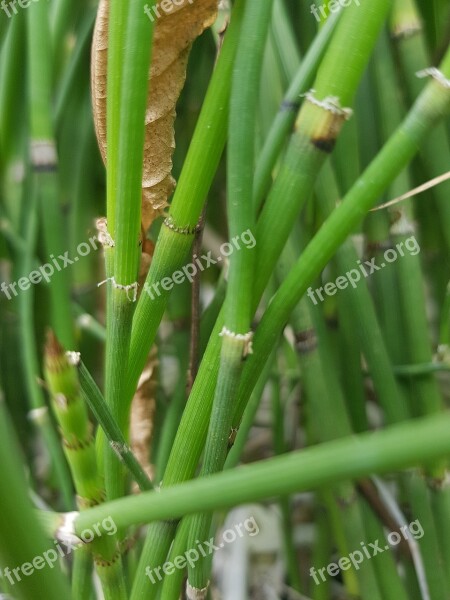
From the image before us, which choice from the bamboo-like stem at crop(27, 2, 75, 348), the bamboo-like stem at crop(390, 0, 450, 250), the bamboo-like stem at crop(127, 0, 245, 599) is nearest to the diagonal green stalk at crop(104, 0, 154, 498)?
the bamboo-like stem at crop(127, 0, 245, 599)

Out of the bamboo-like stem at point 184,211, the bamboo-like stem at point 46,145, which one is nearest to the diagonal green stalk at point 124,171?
the bamboo-like stem at point 184,211

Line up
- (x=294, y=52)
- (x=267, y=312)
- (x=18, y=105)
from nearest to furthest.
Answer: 1. (x=267, y=312)
2. (x=294, y=52)
3. (x=18, y=105)

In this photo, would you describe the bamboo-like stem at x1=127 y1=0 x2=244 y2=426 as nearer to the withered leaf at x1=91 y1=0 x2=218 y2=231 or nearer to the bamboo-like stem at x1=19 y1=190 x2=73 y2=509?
the withered leaf at x1=91 y1=0 x2=218 y2=231

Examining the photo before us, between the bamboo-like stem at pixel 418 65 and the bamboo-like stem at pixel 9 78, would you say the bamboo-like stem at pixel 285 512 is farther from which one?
the bamboo-like stem at pixel 9 78

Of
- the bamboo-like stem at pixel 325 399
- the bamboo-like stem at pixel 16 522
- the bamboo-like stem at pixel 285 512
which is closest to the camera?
the bamboo-like stem at pixel 16 522

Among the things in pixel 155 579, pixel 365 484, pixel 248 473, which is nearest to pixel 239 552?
pixel 365 484

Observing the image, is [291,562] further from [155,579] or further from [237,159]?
[237,159]
